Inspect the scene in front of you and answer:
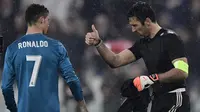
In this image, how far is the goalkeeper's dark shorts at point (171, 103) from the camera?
4.79m

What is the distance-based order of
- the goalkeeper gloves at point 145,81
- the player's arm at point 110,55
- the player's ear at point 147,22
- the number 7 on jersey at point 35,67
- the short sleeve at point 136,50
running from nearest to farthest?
the number 7 on jersey at point 35,67 → the goalkeeper gloves at point 145,81 → the player's ear at point 147,22 → the player's arm at point 110,55 → the short sleeve at point 136,50

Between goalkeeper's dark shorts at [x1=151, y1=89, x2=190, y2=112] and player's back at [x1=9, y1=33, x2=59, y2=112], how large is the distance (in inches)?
38.3

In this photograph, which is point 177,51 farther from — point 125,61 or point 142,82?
point 125,61

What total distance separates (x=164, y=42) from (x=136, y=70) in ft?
8.61

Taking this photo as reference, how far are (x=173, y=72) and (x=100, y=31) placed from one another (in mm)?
2798

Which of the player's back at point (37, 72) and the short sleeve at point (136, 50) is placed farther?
the short sleeve at point (136, 50)

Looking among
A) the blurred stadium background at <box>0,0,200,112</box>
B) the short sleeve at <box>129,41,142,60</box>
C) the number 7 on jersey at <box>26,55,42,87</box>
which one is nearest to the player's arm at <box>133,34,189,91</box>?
the short sleeve at <box>129,41,142,60</box>

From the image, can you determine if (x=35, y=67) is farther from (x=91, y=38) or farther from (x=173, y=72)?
(x=173, y=72)

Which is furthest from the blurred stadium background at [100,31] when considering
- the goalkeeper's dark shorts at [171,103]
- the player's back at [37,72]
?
the player's back at [37,72]

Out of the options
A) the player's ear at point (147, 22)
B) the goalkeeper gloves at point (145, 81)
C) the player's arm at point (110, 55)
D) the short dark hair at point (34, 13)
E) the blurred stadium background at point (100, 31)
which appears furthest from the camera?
the blurred stadium background at point (100, 31)

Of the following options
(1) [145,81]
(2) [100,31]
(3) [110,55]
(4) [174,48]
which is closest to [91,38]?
(3) [110,55]

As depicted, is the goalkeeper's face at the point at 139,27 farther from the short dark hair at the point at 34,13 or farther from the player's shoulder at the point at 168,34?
the short dark hair at the point at 34,13

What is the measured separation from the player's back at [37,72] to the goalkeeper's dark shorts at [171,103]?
97cm

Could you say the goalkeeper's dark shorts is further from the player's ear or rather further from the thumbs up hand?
the thumbs up hand
